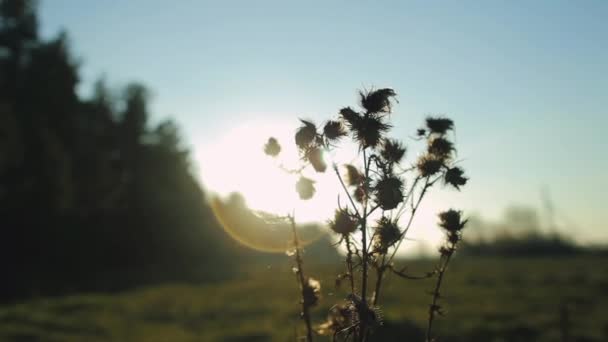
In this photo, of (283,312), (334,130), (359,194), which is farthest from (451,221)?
(283,312)

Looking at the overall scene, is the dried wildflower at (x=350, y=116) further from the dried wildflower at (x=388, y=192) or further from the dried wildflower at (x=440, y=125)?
the dried wildflower at (x=440, y=125)

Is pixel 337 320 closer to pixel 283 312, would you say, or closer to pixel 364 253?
pixel 364 253

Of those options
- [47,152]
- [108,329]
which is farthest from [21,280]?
[108,329]

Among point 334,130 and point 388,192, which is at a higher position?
point 334,130

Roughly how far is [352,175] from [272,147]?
500 mm

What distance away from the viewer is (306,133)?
296cm

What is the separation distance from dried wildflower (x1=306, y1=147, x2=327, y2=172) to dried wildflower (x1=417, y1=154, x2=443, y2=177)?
589 mm

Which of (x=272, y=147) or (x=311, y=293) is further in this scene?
(x=272, y=147)

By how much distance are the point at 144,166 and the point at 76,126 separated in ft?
41.1

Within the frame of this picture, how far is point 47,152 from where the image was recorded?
4194 cm

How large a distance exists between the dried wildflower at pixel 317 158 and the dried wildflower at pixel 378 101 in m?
0.34

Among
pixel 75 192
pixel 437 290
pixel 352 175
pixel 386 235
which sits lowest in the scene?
pixel 437 290

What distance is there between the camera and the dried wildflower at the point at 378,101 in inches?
120

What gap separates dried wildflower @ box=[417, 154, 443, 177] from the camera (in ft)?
10.6
